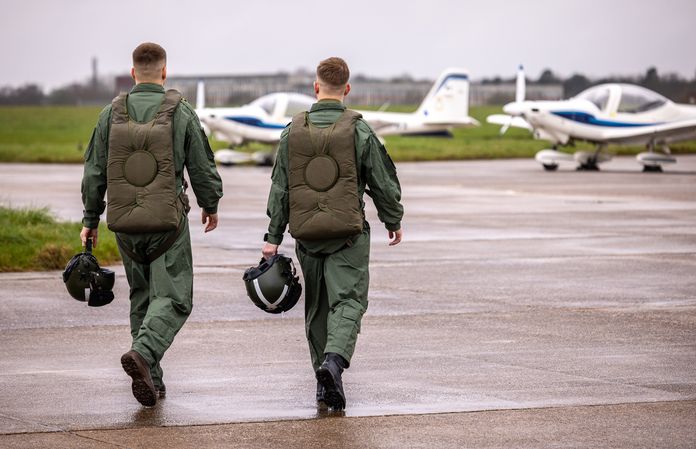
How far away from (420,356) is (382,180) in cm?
171

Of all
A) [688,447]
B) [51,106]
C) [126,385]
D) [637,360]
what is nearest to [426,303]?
[637,360]

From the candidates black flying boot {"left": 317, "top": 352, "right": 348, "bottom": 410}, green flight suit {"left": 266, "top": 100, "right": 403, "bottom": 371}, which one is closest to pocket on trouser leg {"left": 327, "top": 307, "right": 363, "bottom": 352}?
green flight suit {"left": 266, "top": 100, "right": 403, "bottom": 371}

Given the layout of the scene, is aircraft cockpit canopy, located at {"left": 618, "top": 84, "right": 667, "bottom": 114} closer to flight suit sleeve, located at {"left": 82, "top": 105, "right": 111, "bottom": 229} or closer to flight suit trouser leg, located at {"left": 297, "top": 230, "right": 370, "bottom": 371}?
flight suit trouser leg, located at {"left": 297, "top": 230, "right": 370, "bottom": 371}

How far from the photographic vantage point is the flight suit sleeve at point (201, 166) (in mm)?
7051

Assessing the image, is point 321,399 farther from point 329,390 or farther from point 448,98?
point 448,98

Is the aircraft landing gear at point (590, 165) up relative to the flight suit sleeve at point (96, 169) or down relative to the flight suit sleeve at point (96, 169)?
down

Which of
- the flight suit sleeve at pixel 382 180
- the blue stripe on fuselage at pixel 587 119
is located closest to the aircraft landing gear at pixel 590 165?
the blue stripe on fuselage at pixel 587 119

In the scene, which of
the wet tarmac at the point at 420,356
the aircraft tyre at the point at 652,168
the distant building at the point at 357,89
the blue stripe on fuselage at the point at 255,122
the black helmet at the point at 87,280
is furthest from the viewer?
the distant building at the point at 357,89

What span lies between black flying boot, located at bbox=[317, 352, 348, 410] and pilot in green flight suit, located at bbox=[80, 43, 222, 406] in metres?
0.86

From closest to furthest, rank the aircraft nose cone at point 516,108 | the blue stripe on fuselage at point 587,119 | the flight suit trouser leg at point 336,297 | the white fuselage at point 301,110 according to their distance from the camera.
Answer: the flight suit trouser leg at point 336,297 → the blue stripe on fuselage at point 587,119 → the aircraft nose cone at point 516,108 → the white fuselage at point 301,110

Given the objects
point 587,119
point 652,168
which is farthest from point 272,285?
point 587,119

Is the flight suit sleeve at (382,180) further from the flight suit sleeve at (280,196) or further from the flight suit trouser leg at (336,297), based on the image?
the flight suit sleeve at (280,196)

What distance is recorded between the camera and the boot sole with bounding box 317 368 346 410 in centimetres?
658

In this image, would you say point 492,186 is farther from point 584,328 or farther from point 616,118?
point 584,328
